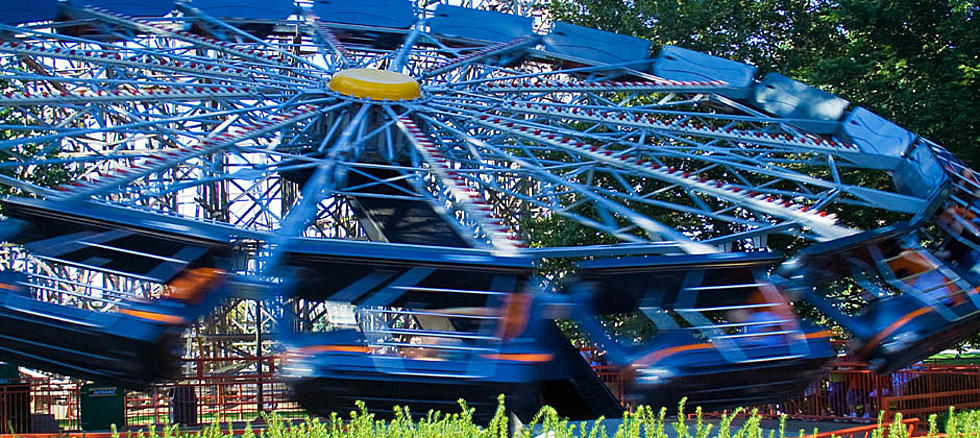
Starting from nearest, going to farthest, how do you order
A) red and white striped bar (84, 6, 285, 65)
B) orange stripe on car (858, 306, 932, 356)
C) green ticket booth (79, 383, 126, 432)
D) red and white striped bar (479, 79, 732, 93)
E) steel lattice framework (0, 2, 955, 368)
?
orange stripe on car (858, 306, 932, 356) < steel lattice framework (0, 2, 955, 368) < red and white striped bar (479, 79, 732, 93) < red and white striped bar (84, 6, 285, 65) < green ticket booth (79, 383, 126, 432)

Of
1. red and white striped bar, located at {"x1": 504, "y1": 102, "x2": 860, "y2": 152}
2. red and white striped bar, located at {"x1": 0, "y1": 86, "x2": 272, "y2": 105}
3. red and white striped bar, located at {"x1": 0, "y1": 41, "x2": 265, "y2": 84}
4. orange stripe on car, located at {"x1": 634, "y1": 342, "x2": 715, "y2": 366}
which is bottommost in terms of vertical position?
orange stripe on car, located at {"x1": 634, "y1": 342, "x2": 715, "y2": 366}

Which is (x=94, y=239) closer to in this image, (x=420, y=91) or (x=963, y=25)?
(x=420, y=91)

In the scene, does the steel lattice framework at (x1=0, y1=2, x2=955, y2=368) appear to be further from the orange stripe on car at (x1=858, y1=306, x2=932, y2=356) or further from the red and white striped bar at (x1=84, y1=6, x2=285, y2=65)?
the orange stripe on car at (x1=858, y1=306, x2=932, y2=356)

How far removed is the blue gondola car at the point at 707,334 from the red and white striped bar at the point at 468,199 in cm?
100

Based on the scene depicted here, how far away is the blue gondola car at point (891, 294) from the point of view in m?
9.47

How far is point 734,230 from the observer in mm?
23156

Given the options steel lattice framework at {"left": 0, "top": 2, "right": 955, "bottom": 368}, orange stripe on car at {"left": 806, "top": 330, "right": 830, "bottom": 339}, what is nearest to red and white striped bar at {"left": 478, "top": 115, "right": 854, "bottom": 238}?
steel lattice framework at {"left": 0, "top": 2, "right": 955, "bottom": 368}

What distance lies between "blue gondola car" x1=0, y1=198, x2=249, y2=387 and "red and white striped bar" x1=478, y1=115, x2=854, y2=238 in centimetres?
555

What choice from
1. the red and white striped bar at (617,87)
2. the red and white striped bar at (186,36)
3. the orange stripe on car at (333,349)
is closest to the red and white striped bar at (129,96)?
the red and white striped bar at (186,36)

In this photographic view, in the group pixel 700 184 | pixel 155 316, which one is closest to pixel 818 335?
pixel 700 184

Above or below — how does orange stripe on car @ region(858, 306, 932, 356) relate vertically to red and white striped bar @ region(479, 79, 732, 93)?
below

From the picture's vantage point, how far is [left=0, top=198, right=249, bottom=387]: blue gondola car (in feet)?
25.6

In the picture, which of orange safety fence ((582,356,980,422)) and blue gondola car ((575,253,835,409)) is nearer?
blue gondola car ((575,253,835,409))

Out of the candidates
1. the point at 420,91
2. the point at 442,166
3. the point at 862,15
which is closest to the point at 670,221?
the point at 862,15
